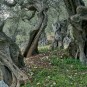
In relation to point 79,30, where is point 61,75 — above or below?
below

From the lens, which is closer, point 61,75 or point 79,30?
point 61,75

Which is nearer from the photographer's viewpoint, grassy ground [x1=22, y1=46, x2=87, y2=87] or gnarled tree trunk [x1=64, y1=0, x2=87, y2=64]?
grassy ground [x1=22, y1=46, x2=87, y2=87]

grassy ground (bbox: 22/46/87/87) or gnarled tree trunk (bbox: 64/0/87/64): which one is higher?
gnarled tree trunk (bbox: 64/0/87/64)

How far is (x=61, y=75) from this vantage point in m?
12.7

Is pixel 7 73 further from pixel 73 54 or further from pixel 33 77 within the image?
pixel 73 54

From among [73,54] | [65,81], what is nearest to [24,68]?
[65,81]

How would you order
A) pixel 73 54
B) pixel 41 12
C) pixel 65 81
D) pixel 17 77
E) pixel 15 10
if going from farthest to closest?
pixel 15 10 → pixel 41 12 → pixel 73 54 → pixel 17 77 → pixel 65 81

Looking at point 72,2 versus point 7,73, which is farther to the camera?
point 72,2

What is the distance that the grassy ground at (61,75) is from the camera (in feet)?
37.9

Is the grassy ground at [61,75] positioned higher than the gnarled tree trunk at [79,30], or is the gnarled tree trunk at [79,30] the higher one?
the gnarled tree trunk at [79,30]

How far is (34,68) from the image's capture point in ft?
48.4

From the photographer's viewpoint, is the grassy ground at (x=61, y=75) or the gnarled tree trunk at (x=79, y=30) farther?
the gnarled tree trunk at (x=79, y=30)

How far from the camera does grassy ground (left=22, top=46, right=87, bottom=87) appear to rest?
11.5 m

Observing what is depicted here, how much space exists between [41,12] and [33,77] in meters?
9.90
